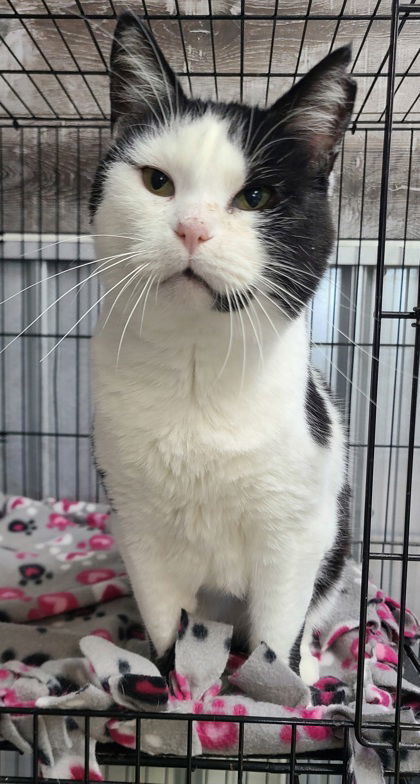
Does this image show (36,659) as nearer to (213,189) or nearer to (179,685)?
(179,685)

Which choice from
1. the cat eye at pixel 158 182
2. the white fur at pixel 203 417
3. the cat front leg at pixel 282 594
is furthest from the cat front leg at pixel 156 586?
the cat eye at pixel 158 182

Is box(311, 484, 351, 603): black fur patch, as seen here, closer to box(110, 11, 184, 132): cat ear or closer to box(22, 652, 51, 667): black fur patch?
box(22, 652, 51, 667): black fur patch

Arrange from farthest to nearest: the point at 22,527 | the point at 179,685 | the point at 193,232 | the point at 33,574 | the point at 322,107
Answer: the point at 22,527 → the point at 33,574 → the point at 179,685 → the point at 322,107 → the point at 193,232

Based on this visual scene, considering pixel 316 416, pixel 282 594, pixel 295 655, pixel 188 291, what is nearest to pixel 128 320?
pixel 188 291

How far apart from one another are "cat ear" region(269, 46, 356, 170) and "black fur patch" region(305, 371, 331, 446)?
1.11 feet

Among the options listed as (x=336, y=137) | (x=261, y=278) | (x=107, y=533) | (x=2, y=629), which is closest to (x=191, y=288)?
(x=261, y=278)

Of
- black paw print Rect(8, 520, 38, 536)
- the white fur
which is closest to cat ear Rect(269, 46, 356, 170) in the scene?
the white fur

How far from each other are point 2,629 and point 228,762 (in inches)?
19.8

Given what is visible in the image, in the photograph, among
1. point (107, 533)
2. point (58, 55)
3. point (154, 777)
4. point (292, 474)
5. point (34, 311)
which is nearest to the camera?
point (292, 474)

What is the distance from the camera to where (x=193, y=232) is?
2.18 feet

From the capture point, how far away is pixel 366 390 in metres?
1.77

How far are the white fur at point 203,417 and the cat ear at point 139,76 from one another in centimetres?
5

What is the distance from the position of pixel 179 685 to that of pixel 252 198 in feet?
2.28

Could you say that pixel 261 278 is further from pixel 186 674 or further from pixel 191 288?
pixel 186 674
